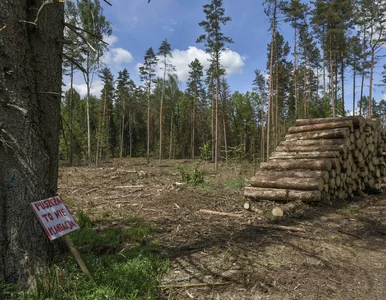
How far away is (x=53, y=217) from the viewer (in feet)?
9.78

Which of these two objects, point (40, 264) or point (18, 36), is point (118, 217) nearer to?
point (40, 264)

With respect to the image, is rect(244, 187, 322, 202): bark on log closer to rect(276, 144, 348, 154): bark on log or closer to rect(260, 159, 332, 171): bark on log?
rect(260, 159, 332, 171): bark on log

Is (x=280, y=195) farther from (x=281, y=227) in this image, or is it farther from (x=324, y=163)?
(x=281, y=227)

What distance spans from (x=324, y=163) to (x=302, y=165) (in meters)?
0.60

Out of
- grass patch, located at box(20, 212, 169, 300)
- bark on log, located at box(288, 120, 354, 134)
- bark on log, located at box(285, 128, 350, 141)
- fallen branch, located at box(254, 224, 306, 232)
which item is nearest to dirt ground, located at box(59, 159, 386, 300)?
fallen branch, located at box(254, 224, 306, 232)

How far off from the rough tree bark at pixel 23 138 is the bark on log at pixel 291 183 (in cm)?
559

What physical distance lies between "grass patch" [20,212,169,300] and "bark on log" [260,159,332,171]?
4.90 metres

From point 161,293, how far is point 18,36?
3113mm

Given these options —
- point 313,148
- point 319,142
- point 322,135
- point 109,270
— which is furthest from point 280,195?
point 109,270

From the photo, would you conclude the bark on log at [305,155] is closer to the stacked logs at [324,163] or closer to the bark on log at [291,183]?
the stacked logs at [324,163]

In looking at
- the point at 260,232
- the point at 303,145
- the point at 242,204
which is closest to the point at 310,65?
the point at 303,145

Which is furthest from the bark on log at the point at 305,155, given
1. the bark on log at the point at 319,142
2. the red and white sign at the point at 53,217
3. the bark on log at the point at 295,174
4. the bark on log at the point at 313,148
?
the red and white sign at the point at 53,217

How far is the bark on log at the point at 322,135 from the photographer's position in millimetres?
8216

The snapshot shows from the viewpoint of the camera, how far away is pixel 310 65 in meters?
30.8
